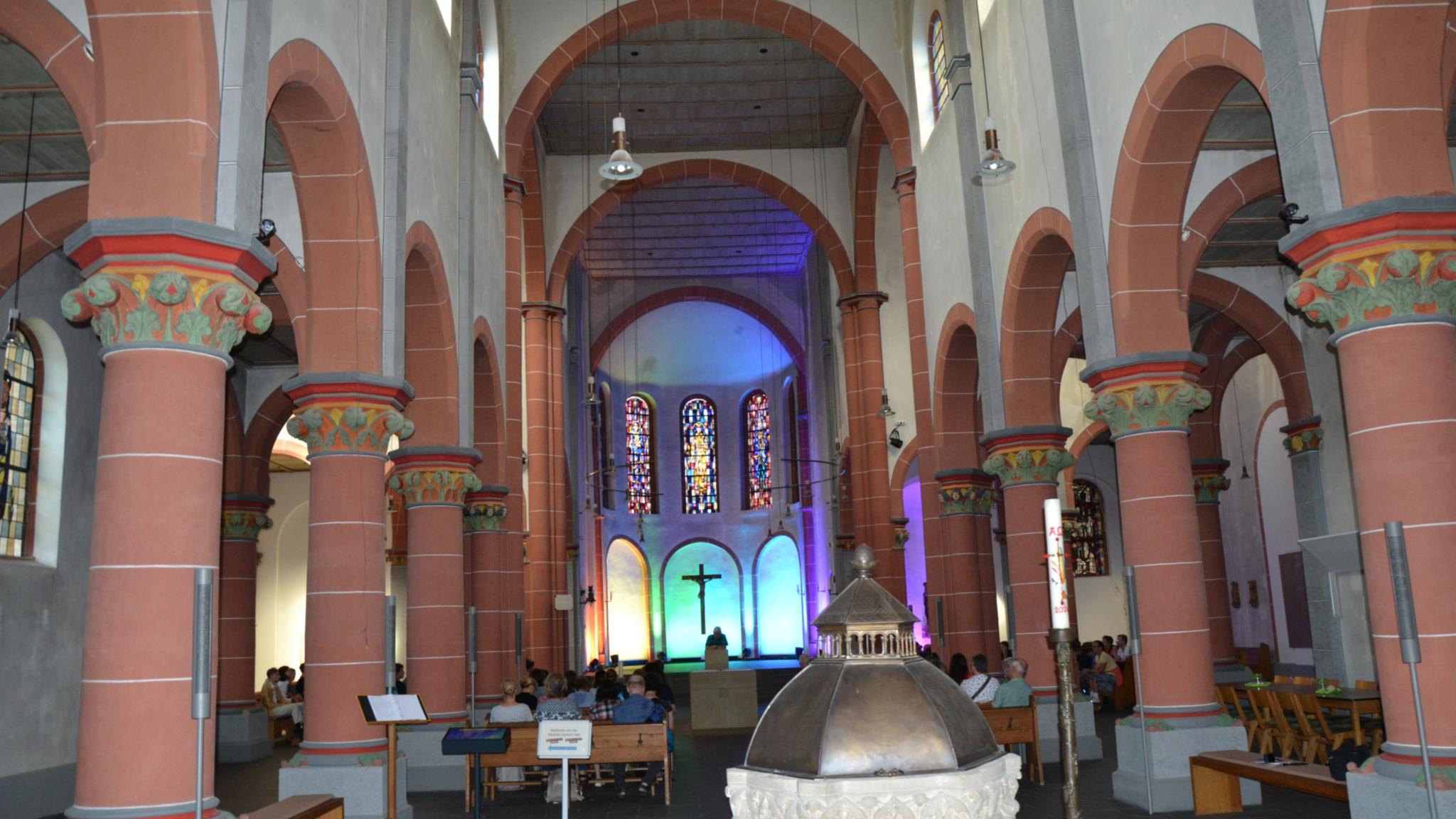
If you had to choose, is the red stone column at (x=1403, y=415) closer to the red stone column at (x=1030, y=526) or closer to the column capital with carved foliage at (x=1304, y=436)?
the red stone column at (x=1030, y=526)

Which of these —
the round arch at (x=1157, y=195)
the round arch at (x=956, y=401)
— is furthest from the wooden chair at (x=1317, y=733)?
the round arch at (x=956, y=401)

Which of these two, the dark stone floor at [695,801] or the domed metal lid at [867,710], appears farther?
the dark stone floor at [695,801]

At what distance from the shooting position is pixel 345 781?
367 inches

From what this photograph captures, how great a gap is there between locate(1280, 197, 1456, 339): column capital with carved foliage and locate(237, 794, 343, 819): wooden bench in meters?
6.98

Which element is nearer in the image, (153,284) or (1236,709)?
(153,284)

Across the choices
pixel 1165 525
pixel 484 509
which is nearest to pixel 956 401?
pixel 484 509

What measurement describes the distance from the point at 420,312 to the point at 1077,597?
66.2ft

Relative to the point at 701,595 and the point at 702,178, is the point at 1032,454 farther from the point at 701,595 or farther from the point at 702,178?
the point at 701,595

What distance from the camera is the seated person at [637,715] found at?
11.9 metres

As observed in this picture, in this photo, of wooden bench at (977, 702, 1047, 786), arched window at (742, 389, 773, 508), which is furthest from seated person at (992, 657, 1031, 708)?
arched window at (742, 389, 773, 508)

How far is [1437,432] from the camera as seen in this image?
6.39 metres

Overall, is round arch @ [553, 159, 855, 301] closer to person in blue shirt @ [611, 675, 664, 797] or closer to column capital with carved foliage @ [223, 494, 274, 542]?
column capital with carved foliage @ [223, 494, 274, 542]

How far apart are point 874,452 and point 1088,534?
860 cm

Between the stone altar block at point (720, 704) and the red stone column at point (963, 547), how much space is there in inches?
150
